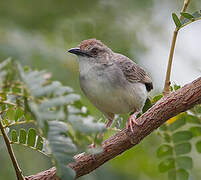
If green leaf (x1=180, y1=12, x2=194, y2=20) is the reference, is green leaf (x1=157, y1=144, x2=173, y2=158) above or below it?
below

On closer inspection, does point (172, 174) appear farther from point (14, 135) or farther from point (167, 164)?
point (14, 135)

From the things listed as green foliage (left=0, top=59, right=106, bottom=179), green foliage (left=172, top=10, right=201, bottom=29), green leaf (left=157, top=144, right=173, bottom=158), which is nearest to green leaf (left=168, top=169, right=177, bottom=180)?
green leaf (left=157, top=144, right=173, bottom=158)

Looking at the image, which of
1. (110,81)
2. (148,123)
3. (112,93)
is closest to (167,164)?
(148,123)

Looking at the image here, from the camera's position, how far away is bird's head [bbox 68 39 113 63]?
15.6 feet

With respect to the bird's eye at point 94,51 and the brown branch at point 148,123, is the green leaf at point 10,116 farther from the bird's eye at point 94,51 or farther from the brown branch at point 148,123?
the bird's eye at point 94,51

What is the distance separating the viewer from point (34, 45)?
6.21 meters

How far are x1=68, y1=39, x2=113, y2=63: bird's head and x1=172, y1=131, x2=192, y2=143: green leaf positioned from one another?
1.21 m

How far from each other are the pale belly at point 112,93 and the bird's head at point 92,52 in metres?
0.33

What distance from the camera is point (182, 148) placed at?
12.7 feet

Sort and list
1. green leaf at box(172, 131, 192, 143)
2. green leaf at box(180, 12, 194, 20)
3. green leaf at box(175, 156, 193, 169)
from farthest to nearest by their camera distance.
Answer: green leaf at box(172, 131, 192, 143)
green leaf at box(175, 156, 193, 169)
green leaf at box(180, 12, 194, 20)

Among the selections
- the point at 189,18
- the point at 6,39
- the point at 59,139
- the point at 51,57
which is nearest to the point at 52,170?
the point at 59,139

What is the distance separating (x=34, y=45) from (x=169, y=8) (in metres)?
2.66

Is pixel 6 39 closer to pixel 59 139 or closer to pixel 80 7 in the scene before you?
pixel 80 7

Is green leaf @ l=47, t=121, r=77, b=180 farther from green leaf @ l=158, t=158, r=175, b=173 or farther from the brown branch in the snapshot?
green leaf @ l=158, t=158, r=175, b=173
